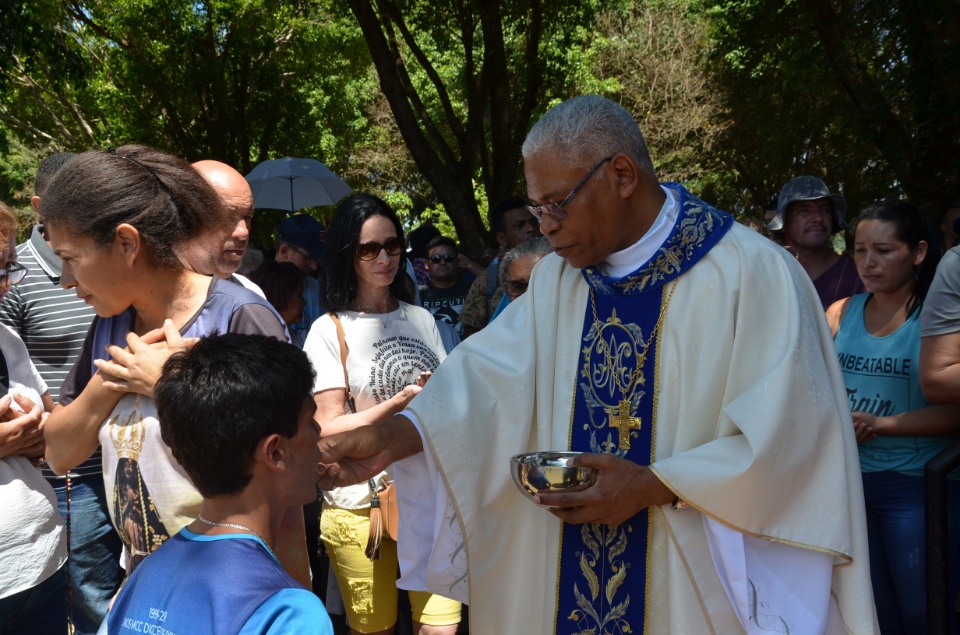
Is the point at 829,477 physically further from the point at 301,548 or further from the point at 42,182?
the point at 42,182

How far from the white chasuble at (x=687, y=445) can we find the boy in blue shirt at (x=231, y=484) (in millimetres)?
803

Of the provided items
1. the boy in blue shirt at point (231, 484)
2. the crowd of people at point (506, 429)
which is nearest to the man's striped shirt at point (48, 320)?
the crowd of people at point (506, 429)

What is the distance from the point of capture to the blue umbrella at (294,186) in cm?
1127

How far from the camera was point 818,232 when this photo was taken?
19.9 feet

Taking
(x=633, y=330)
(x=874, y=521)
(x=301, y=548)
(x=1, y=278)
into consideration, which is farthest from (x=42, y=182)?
(x=874, y=521)

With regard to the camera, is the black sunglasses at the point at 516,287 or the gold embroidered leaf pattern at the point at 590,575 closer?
the gold embroidered leaf pattern at the point at 590,575

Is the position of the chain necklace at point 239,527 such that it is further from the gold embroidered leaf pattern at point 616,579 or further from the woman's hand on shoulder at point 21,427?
the gold embroidered leaf pattern at point 616,579

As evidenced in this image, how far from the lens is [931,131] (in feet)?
25.9

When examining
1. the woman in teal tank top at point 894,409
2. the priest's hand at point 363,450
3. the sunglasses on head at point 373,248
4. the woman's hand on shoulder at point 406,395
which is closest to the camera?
the priest's hand at point 363,450

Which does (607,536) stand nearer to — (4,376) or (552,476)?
(552,476)

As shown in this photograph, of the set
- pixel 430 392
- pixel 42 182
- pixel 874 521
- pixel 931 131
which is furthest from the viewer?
pixel 931 131

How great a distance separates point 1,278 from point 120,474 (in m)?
1.13

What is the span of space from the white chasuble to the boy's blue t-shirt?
3.20ft

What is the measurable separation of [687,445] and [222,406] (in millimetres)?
1393
